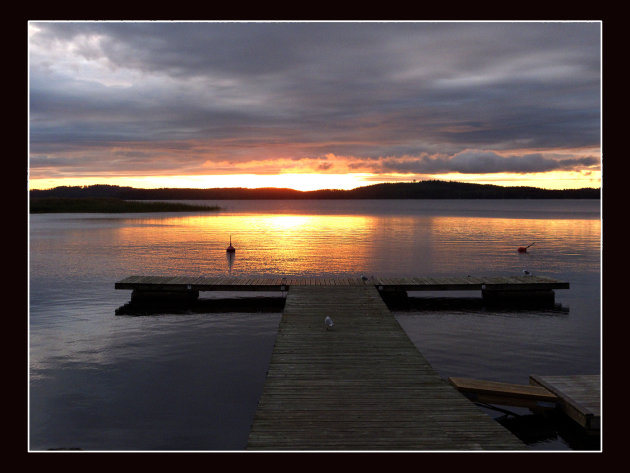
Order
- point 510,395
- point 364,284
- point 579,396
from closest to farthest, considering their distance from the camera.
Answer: point 579,396 < point 510,395 < point 364,284

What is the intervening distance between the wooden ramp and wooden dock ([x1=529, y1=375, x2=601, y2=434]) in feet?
12.2

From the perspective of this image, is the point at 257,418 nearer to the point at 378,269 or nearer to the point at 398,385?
the point at 398,385

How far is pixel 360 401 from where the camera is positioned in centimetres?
1139

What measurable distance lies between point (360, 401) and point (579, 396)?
6816 millimetres

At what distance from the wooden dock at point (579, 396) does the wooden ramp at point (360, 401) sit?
147 inches

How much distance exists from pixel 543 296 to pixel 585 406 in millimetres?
18166

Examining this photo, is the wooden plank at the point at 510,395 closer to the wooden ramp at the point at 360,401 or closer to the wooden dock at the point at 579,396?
the wooden dock at the point at 579,396

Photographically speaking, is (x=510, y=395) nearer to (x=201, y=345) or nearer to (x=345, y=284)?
(x=201, y=345)

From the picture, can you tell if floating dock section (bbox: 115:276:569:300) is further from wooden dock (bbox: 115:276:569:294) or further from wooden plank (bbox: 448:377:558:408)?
wooden plank (bbox: 448:377:558:408)

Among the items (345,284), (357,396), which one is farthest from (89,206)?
(357,396)

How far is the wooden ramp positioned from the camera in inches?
373

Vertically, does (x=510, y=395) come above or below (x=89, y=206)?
below

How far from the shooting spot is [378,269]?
132ft

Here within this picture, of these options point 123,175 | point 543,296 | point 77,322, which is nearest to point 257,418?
point 77,322
